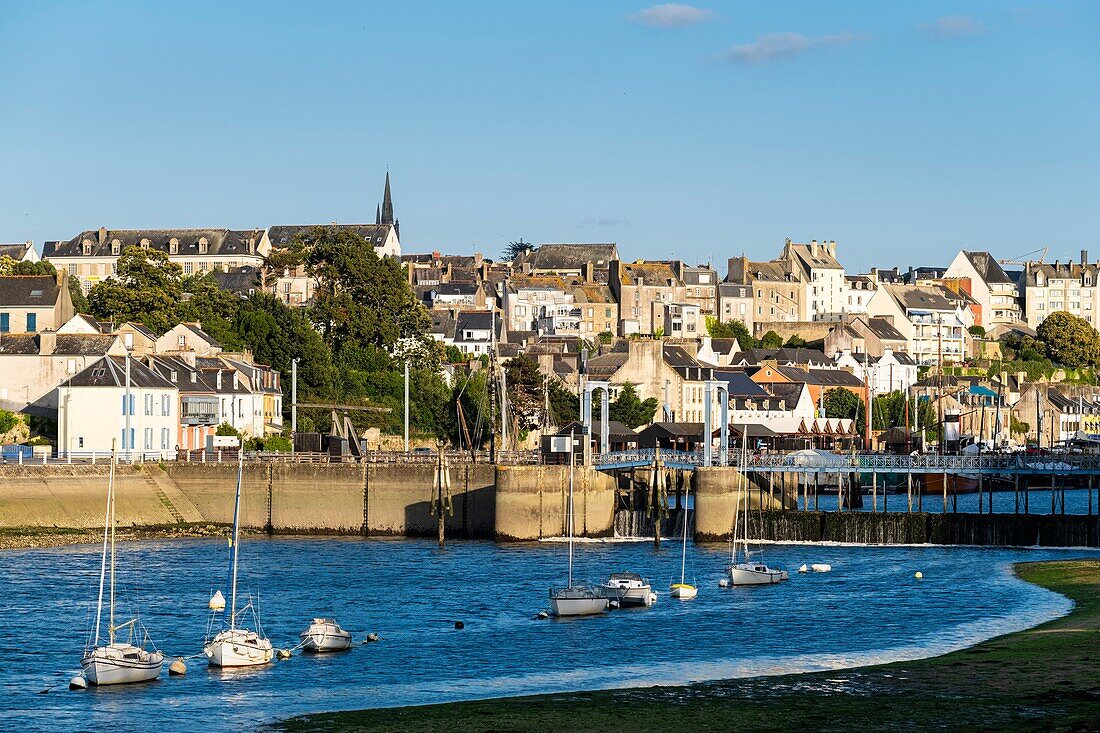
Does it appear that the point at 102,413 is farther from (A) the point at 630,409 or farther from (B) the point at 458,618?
(A) the point at 630,409

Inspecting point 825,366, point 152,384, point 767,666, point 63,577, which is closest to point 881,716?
point 767,666

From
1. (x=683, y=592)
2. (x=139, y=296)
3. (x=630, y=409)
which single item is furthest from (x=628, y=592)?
(x=139, y=296)

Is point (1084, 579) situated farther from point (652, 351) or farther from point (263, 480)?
point (652, 351)

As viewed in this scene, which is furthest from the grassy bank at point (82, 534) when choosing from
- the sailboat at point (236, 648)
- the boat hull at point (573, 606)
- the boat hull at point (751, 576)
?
the sailboat at point (236, 648)

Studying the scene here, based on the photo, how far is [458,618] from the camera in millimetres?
63969

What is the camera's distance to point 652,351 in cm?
15512

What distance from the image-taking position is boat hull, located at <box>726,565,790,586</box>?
238 ft

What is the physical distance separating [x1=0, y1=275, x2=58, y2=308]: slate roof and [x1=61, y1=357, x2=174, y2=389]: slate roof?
26.4 metres

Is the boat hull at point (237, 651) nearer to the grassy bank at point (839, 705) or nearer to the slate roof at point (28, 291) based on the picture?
the grassy bank at point (839, 705)

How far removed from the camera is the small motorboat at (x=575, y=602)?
63.9 metres

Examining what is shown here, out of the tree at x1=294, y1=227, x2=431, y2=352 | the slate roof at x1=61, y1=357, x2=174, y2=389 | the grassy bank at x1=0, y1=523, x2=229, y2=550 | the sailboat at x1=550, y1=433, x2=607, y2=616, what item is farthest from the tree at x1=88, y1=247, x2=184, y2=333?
the sailboat at x1=550, y1=433, x2=607, y2=616

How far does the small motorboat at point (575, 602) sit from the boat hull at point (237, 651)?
533 inches

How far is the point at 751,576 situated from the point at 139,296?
78186 mm

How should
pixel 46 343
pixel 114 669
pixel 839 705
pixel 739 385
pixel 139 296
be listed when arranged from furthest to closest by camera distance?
pixel 739 385, pixel 139 296, pixel 46 343, pixel 114 669, pixel 839 705
